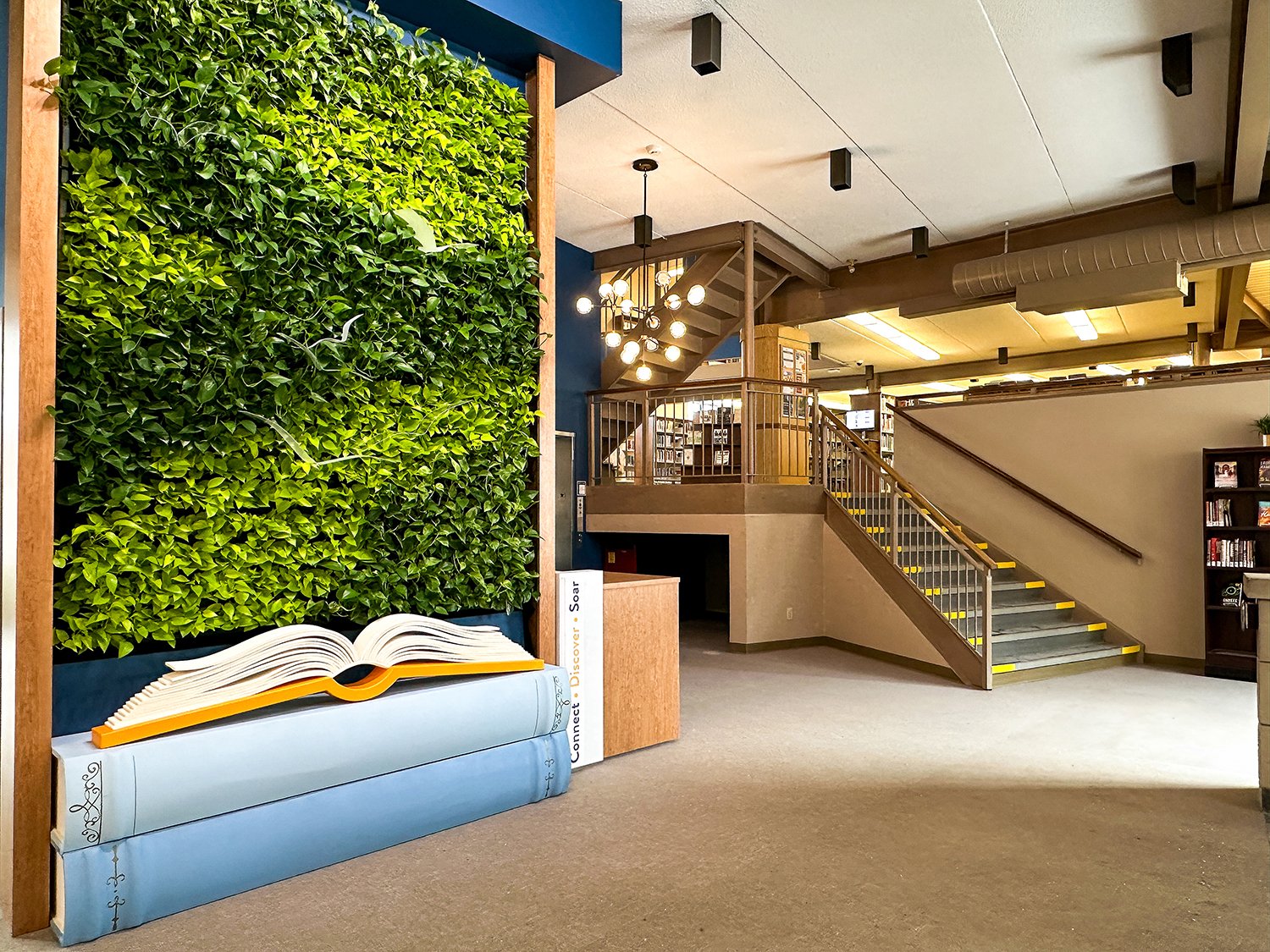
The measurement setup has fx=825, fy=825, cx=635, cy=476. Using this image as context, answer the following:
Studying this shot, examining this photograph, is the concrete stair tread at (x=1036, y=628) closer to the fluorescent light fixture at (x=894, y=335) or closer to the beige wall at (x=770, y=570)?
the beige wall at (x=770, y=570)

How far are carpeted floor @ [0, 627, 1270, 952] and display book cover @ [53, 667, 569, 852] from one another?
341 millimetres

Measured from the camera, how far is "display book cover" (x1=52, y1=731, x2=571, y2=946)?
2.52 m

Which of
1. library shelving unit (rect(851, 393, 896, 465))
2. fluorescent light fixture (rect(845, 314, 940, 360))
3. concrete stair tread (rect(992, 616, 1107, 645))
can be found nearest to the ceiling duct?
library shelving unit (rect(851, 393, 896, 465))

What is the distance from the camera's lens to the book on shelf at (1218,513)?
23.3 ft

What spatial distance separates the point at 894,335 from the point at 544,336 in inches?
408

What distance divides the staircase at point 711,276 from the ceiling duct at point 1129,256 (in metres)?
2.23

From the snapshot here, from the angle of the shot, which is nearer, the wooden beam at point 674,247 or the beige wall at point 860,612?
the beige wall at point 860,612

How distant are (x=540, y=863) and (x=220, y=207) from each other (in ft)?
8.87

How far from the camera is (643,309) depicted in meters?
10.6

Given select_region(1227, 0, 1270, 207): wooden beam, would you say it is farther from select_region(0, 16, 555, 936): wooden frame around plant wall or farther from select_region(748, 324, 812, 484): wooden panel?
select_region(0, 16, 555, 936): wooden frame around plant wall

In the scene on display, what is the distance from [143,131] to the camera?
285 centimetres

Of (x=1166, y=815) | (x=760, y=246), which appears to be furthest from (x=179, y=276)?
(x=760, y=246)

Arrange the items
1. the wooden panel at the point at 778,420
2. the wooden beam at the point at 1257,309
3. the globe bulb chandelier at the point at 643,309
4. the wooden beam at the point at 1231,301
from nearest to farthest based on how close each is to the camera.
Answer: the globe bulb chandelier at the point at 643,309
the wooden beam at the point at 1231,301
the wooden panel at the point at 778,420
the wooden beam at the point at 1257,309

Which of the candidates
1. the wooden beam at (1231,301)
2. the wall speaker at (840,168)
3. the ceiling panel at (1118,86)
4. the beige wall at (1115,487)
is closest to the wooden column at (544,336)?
the ceiling panel at (1118,86)
